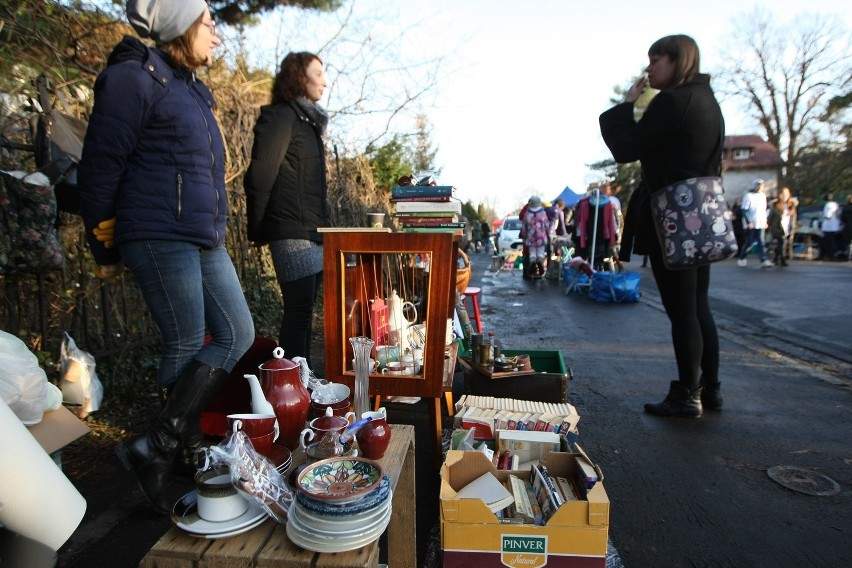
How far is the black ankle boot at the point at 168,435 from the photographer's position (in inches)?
69.6

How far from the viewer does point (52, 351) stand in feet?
10.1

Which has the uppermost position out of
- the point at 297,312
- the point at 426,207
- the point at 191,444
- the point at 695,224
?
the point at 426,207

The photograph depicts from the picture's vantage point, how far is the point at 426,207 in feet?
8.77

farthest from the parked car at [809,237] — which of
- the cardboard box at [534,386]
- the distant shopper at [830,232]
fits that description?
the cardboard box at [534,386]

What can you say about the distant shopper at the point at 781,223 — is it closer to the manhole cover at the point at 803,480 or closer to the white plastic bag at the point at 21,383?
the manhole cover at the point at 803,480

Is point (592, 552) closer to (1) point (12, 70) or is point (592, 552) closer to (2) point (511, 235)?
(1) point (12, 70)

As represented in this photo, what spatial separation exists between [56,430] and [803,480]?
333 cm

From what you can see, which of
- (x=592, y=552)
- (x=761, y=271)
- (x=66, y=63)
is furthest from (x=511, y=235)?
(x=592, y=552)

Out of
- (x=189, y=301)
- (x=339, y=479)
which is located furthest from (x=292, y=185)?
(x=339, y=479)

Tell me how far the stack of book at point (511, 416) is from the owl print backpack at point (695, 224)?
1.07 meters

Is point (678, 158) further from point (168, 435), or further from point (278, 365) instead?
point (168, 435)

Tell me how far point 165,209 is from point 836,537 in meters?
2.78

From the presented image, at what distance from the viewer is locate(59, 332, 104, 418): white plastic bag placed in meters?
2.84

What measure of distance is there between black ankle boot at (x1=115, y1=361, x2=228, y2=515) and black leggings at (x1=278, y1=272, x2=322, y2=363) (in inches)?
32.6
